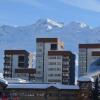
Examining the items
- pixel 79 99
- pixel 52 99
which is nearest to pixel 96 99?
pixel 79 99

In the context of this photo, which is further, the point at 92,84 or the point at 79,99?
the point at 92,84

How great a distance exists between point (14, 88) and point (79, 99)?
1152 inches

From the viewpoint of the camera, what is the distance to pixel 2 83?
357ft

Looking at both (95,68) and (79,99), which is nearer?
(79,99)

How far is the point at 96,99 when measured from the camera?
11494cm

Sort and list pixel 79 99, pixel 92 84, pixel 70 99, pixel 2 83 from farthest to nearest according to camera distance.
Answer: pixel 70 99 < pixel 92 84 < pixel 79 99 < pixel 2 83

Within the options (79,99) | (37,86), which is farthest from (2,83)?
(37,86)

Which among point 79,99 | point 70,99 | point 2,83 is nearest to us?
point 2,83

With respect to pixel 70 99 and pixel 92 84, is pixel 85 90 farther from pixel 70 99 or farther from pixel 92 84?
pixel 70 99

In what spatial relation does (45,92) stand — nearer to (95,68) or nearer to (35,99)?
(35,99)

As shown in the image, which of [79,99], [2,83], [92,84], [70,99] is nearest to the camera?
[2,83]

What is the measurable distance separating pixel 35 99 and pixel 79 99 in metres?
19.3

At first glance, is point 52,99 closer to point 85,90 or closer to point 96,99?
point 85,90

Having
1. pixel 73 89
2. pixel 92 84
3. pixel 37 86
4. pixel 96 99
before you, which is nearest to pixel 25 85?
pixel 37 86
